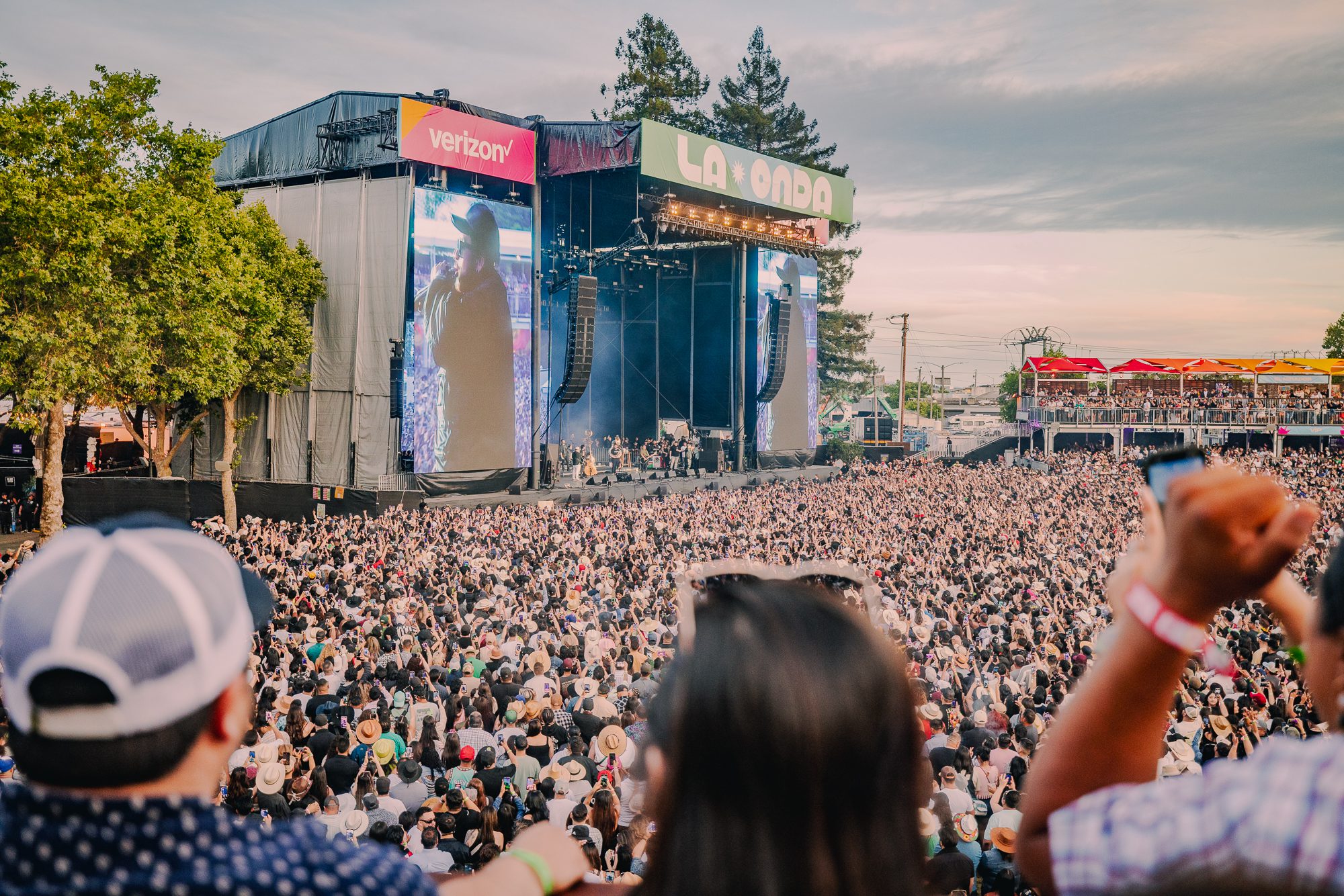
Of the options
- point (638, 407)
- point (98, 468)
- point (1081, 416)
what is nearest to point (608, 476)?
point (638, 407)

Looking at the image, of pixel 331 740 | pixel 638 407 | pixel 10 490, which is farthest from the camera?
pixel 638 407

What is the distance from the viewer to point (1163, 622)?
0.95 metres

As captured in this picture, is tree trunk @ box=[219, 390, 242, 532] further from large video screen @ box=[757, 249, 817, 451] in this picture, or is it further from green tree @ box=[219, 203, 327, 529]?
large video screen @ box=[757, 249, 817, 451]

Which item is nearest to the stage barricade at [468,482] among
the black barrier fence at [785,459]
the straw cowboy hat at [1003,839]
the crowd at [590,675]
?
the crowd at [590,675]

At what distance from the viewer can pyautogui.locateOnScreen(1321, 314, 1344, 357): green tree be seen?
55719 mm

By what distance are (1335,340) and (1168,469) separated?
6937 centimetres

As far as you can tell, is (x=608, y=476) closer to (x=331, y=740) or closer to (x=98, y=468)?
(x=98, y=468)

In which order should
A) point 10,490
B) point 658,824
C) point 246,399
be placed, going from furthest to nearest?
point 246,399, point 10,490, point 658,824

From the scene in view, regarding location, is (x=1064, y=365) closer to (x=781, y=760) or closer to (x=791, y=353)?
(x=791, y=353)

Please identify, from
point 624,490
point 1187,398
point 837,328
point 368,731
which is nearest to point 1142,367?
point 1187,398

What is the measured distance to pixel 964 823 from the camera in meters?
5.11

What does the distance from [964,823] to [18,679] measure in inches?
202

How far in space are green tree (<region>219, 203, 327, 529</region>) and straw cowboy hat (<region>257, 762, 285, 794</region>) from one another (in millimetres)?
17438

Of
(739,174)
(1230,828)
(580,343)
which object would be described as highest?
(739,174)
